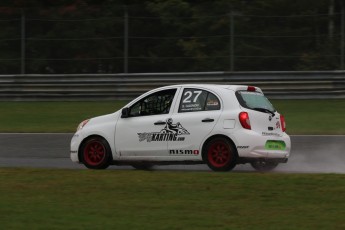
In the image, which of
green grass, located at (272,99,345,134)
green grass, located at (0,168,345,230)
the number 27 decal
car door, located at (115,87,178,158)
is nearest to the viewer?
green grass, located at (0,168,345,230)

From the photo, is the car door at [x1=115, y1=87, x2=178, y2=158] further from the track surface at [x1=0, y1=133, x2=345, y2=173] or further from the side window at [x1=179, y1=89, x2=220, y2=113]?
the track surface at [x1=0, y1=133, x2=345, y2=173]

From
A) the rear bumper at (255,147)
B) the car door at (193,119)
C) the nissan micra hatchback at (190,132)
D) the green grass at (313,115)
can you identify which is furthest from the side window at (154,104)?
the green grass at (313,115)

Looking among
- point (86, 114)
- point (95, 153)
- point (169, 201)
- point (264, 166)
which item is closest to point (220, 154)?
point (264, 166)

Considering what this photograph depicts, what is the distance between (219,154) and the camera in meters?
12.2

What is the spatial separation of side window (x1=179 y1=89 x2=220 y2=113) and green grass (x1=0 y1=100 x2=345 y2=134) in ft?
20.1

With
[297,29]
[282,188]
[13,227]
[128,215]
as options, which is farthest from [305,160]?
[297,29]

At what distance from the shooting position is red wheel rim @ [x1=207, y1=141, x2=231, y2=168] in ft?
39.8

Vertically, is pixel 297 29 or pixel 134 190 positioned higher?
pixel 297 29

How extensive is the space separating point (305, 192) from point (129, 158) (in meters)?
4.28

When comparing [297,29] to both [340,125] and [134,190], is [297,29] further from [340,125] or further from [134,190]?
[134,190]

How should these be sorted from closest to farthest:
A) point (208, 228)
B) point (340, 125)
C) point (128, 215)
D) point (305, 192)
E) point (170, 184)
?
point (208, 228) < point (128, 215) < point (305, 192) < point (170, 184) < point (340, 125)

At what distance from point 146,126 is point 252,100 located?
1.73 metres

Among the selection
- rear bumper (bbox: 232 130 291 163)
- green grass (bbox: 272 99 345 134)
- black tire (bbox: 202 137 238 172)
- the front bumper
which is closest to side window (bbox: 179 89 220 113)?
black tire (bbox: 202 137 238 172)

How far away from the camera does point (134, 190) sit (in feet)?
31.8
